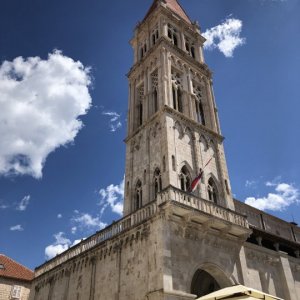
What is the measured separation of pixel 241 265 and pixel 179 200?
577 cm

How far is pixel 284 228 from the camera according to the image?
97.2 feet

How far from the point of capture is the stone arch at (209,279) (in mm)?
18219

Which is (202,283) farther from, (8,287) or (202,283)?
(8,287)

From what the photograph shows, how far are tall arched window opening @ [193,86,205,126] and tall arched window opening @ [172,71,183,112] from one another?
1.70 metres

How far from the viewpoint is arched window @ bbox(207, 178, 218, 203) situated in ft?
76.2

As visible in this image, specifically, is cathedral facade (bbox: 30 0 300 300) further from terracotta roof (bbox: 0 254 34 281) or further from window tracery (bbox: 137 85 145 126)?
terracotta roof (bbox: 0 254 34 281)

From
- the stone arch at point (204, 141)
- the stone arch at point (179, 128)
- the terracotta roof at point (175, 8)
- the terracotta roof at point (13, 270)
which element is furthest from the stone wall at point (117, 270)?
the terracotta roof at point (175, 8)

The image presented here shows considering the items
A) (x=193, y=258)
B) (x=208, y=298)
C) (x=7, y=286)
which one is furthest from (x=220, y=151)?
(x=7, y=286)

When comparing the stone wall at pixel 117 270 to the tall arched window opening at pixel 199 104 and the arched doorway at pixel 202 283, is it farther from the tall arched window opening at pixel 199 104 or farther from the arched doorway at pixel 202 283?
the tall arched window opening at pixel 199 104

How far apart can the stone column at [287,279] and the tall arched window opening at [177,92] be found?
43.4 ft

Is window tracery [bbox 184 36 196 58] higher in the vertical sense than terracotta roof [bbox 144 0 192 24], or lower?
lower

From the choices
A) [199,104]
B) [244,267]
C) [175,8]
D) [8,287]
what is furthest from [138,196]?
A: [175,8]

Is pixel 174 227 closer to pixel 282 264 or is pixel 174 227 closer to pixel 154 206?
pixel 154 206

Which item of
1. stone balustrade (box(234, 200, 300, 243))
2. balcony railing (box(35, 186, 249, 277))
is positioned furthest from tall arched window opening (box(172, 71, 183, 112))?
balcony railing (box(35, 186, 249, 277))
